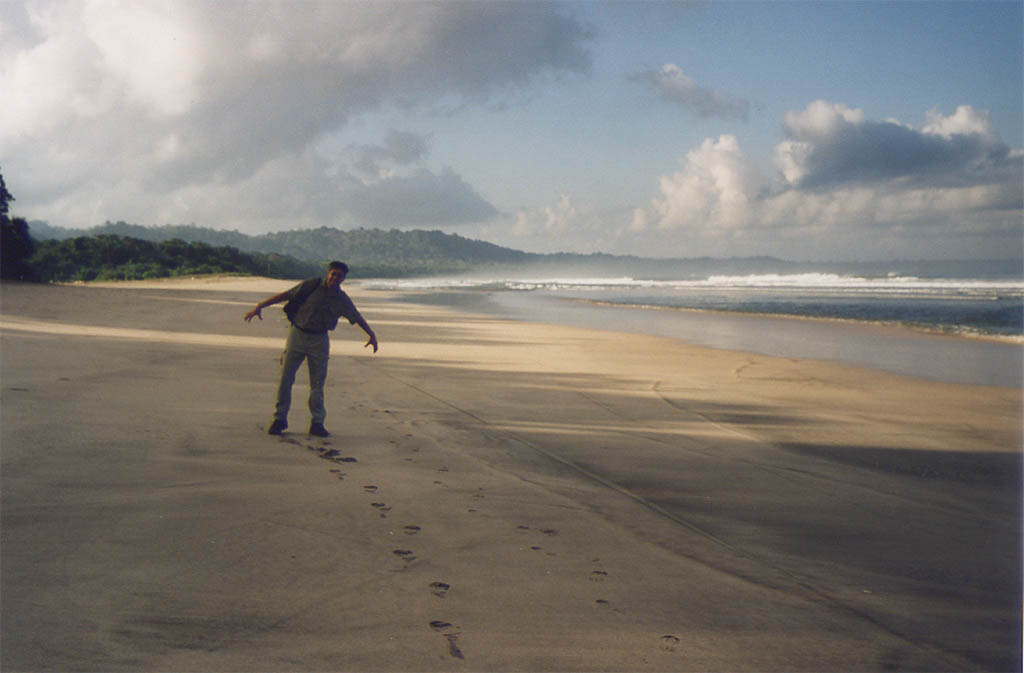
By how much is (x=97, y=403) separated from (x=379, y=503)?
4.37m

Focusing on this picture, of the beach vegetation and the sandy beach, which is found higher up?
the beach vegetation

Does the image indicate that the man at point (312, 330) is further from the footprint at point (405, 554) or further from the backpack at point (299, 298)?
the footprint at point (405, 554)

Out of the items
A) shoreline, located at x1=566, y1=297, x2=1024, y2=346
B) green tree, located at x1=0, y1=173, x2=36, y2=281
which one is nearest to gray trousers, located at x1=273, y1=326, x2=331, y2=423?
shoreline, located at x1=566, y1=297, x2=1024, y2=346

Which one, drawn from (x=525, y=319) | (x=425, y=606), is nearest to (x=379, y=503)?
(x=425, y=606)

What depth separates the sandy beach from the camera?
9.97 feet

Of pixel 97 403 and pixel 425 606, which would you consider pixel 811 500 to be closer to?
pixel 425 606

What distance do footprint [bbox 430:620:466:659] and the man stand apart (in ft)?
13.4

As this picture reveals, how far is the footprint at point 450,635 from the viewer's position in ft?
9.61

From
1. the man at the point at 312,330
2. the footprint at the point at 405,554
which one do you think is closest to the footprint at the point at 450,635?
the footprint at the point at 405,554

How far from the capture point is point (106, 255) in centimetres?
6756

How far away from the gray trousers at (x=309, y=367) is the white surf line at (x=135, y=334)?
25.5ft

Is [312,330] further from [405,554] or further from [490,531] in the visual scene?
[405,554]

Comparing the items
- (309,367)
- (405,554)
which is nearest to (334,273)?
(309,367)

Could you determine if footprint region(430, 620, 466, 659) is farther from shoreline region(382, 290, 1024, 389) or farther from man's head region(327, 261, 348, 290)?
shoreline region(382, 290, 1024, 389)
